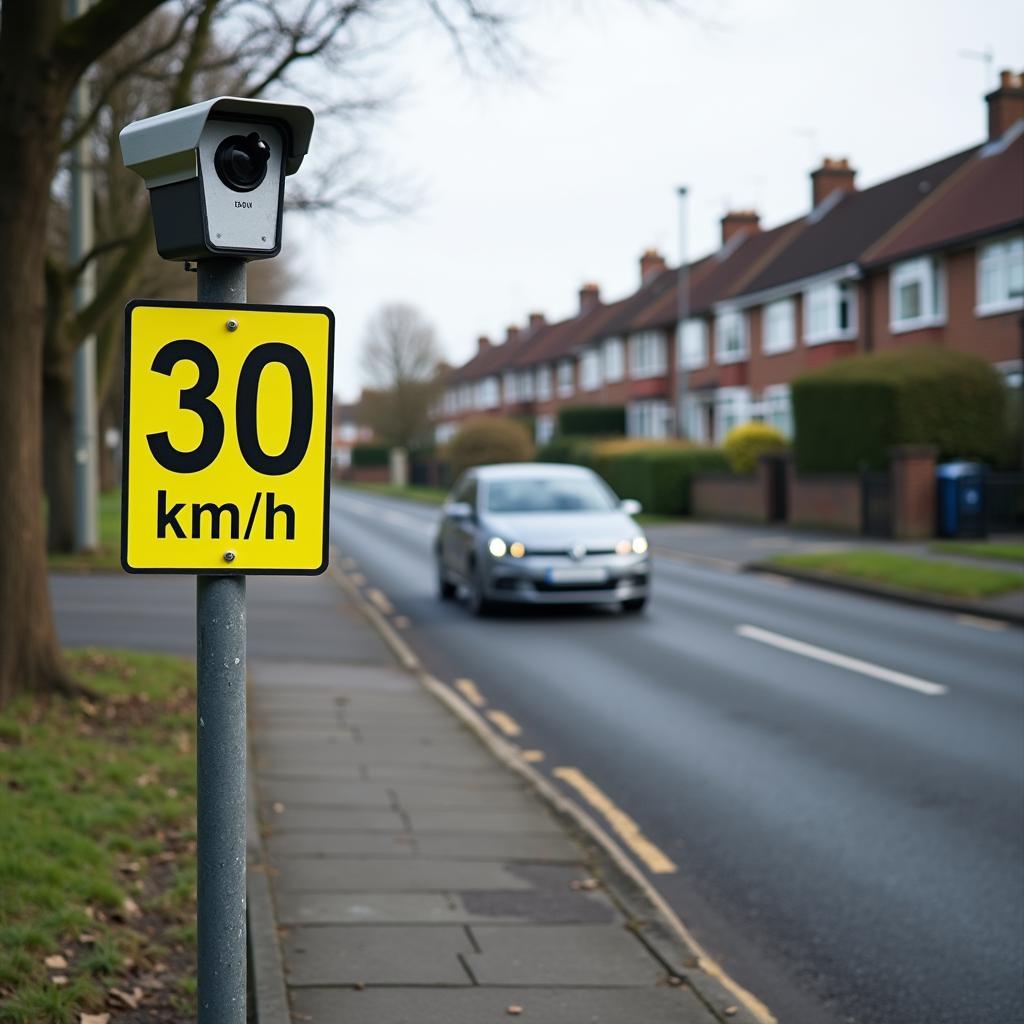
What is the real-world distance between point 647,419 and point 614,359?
6.99 m

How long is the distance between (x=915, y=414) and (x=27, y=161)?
798 inches

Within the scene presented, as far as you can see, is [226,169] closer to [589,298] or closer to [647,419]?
[647,419]

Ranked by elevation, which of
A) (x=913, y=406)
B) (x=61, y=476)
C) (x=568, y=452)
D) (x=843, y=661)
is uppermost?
(x=913, y=406)

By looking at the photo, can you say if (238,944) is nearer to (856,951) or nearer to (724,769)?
(856,951)

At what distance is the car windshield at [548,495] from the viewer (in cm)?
1616

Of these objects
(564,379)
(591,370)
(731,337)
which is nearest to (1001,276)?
(731,337)

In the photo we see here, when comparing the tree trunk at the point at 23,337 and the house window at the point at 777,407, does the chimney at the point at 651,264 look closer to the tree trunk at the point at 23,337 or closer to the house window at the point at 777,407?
the house window at the point at 777,407

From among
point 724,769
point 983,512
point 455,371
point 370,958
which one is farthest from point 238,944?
point 455,371

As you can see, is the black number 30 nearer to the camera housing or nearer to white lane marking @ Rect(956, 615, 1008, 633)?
the camera housing

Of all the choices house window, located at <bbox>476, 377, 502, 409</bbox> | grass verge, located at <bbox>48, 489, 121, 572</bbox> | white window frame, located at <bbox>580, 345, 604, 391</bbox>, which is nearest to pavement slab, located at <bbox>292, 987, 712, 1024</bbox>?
grass verge, located at <bbox>48, 489, 121, 572</bbox>

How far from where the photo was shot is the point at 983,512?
2342 cm

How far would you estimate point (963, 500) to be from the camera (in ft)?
77.2

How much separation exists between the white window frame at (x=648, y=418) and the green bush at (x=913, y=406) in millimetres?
25400

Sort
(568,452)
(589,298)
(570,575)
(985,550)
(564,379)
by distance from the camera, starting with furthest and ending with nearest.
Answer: (589,298) → (564,379) → (568,452) → (985,550) → (570,575)
